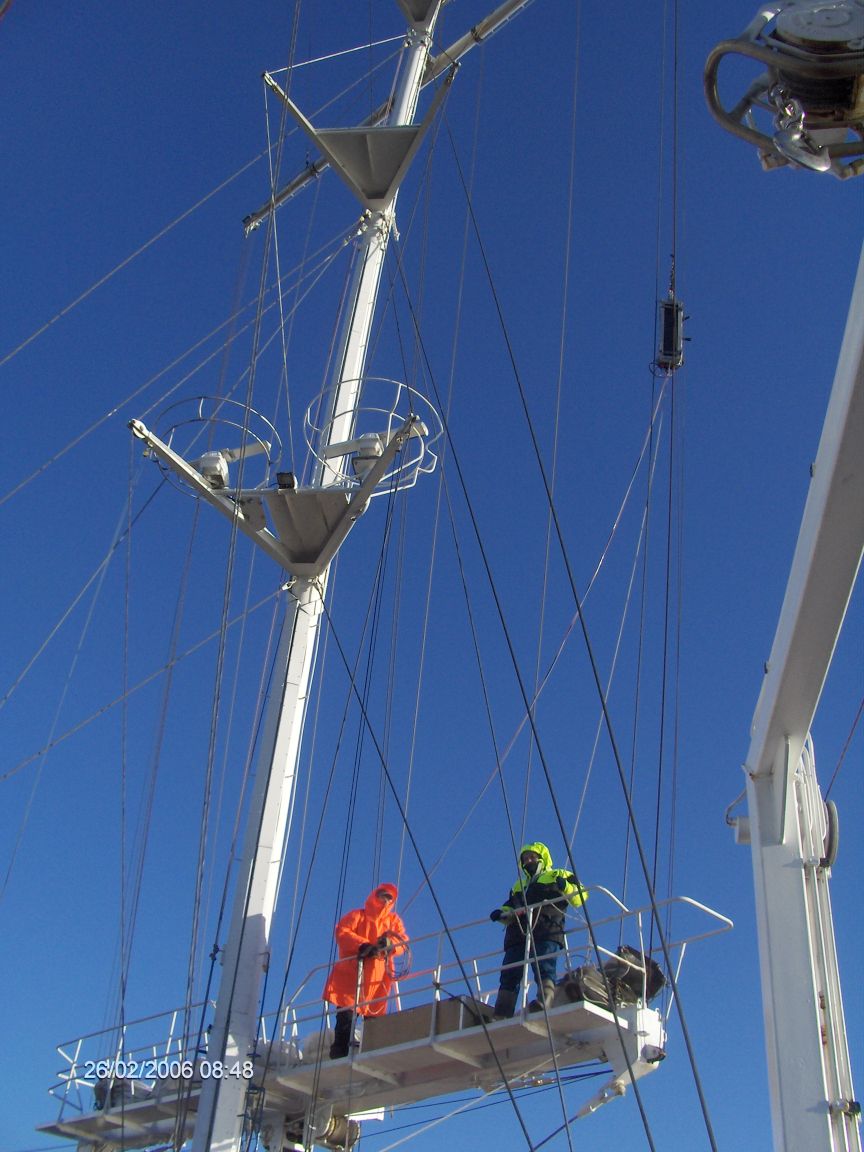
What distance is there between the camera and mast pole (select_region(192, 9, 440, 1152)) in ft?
35.0

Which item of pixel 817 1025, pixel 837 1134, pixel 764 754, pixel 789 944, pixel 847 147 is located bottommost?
pixel 837 1134

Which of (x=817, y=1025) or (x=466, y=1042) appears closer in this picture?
(x=817, y=1025)

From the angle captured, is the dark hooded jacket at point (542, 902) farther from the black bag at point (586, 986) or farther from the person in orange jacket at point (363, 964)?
the person in orange jacket at point (363, 964)

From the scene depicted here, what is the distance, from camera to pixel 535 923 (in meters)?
10.5

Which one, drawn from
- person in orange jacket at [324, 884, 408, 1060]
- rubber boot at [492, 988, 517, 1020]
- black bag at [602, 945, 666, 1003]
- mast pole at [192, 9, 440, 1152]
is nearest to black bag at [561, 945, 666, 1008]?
black bag at [602, 945, 666, 1003]

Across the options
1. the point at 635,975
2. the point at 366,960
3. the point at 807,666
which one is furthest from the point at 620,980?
the point at 807,666

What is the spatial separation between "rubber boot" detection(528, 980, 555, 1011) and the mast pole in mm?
2610

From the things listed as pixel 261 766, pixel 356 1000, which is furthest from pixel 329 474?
pixel 356 1000

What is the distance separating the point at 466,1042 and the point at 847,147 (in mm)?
8573

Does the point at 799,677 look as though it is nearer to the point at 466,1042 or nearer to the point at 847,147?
the point at 847,147

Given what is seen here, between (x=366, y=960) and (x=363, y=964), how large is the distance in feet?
0.16

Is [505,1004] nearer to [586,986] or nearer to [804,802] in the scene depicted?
[586,986]

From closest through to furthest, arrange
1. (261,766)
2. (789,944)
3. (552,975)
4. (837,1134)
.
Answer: (837,1134) → (789,944) → (552,975) → (261,766)

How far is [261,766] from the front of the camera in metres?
12.2
